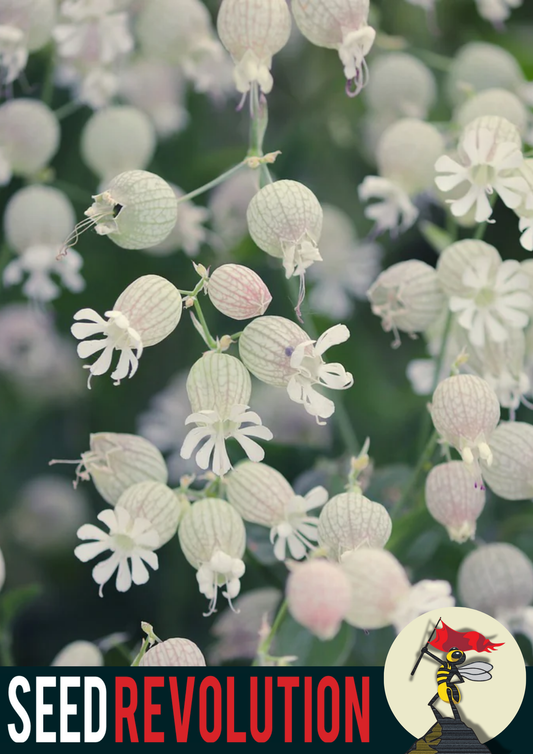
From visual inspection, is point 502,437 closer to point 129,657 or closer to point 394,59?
point 129,657

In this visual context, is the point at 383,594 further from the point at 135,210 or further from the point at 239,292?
the point at 135,210

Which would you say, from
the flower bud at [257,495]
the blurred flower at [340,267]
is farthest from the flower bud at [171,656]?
the blurred flower at [340,267]

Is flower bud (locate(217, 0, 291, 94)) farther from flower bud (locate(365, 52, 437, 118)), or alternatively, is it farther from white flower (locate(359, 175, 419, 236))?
flower bud (locate(365, 52, 437, 118))

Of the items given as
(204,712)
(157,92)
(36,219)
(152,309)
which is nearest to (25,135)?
(36,219)

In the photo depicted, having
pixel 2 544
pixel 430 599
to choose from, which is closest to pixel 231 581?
pixel 430 599

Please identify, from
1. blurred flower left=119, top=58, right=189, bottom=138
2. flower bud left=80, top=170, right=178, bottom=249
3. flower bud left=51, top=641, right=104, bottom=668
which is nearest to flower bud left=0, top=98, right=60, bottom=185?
blurred flower left=119, top=58, right=189, bottom=138

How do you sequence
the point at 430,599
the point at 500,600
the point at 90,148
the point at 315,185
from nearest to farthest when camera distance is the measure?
1. the point at 430,599
2. the point at 500,600
3. the point at 90,148
4. the point at 315,185

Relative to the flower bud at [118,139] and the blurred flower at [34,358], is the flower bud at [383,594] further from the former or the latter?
the blurred flower at [34,358]
